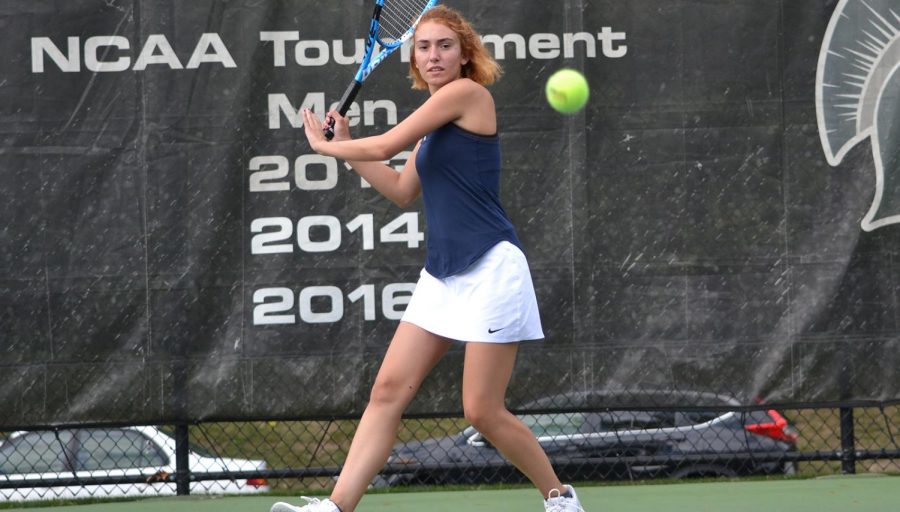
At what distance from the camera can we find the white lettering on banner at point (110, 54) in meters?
4.62

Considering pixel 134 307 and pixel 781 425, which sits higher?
pixel 134 307

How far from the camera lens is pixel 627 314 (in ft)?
15.7

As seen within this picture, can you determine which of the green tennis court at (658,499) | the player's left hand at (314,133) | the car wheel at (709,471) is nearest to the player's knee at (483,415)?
the player's left hand at (314,133)

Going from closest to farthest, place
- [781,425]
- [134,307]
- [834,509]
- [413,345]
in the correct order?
1. [413,345]
2. [834,509]
3. [134,307]
4. [781,425]

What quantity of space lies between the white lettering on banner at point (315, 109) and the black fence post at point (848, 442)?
2.07m

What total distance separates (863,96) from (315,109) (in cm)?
207

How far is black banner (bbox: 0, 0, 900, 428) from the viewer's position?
4.64 m

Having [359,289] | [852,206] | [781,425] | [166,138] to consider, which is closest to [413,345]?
[359,289]

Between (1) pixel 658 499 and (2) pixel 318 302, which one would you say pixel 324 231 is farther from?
(1) pixel 658 499

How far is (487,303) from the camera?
10.8ft

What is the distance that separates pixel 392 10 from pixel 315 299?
111 centimetres

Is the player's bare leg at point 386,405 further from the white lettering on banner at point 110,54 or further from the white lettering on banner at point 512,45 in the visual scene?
the white lettering on banner at point 110,54

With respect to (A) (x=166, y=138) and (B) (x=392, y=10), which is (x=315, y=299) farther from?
(B) (x=392, y=10)

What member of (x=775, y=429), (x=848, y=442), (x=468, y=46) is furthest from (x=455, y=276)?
(x=775, y=429)
